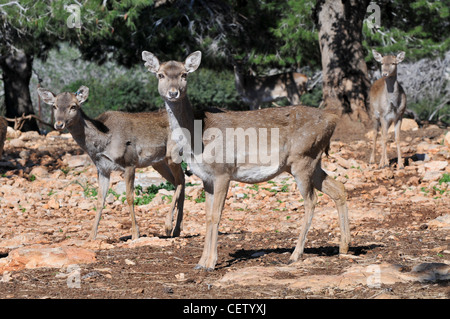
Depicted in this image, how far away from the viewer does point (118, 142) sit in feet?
31.3

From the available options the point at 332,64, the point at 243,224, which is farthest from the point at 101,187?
the point at 332,64

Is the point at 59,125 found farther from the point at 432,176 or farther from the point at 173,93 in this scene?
the point at 432,176

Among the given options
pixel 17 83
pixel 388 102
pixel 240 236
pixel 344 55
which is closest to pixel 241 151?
pixel 240 236

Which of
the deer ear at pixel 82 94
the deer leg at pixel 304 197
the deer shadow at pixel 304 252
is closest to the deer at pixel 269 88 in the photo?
the deer ear at pixel 82 94

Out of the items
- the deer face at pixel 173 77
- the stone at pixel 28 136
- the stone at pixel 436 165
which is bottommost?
the stone at pixel 436 165

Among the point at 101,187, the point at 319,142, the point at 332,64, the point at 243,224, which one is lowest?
the point at 243,224

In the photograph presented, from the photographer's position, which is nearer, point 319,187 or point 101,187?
point 319,187

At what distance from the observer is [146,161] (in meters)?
9.72

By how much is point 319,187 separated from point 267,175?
790 mm

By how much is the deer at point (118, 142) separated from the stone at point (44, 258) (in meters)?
1.69

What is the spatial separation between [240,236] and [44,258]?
2766 millimetres

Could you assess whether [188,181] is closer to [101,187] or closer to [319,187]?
[101,187]

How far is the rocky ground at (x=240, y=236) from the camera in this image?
19.9 feet

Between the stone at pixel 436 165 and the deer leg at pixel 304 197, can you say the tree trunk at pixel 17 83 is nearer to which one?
the stone at pixel 436 165
